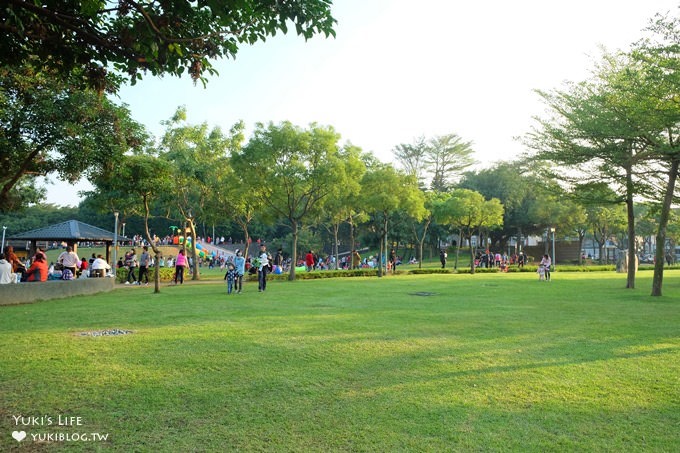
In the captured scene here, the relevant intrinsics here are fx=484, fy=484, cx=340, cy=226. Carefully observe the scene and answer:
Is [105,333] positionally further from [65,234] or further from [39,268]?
[65,234]

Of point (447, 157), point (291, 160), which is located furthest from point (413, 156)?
point (291, 160)

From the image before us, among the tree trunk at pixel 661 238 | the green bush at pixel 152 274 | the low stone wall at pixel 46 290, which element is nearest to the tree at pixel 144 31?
the low stone wall at pixel 46 290

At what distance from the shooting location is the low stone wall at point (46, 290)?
12.5 meters

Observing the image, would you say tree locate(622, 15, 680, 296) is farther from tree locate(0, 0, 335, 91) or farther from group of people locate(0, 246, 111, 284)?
group of people locate(0, 246, 111, 284)

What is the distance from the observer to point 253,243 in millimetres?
68000

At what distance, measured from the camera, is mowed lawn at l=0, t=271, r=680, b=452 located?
12.3 feet

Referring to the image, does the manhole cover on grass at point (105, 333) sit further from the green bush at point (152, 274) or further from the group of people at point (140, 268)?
the green bush at point (152, 274)

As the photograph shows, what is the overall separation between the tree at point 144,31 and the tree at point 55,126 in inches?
277

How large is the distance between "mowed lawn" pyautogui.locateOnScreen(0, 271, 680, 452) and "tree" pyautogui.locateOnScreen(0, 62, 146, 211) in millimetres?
4630

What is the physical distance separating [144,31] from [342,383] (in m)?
3.99

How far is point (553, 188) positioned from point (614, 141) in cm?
326

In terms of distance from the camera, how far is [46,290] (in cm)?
1382

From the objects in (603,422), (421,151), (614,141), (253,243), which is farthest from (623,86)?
(253,243)

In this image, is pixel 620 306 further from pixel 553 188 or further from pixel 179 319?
pixel 179 319
